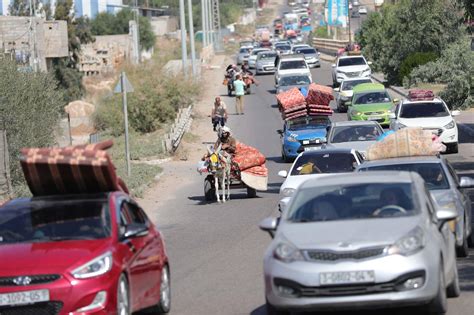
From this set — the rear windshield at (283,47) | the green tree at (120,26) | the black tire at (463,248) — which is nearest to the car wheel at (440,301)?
the black tire at (463,248)

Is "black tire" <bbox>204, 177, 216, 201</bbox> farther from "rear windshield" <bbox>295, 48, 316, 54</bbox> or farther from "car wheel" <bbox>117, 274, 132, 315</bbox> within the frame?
"rear windshield" <bbox>295, 48, 316, 54</bbox>

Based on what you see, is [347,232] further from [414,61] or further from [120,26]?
[120,26]

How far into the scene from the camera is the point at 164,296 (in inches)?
495

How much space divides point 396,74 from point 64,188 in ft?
174

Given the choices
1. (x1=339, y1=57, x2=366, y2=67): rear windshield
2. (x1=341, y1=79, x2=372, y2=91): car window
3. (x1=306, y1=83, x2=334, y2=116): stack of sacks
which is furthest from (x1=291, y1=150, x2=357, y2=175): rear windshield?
(x1=339, y1=57, x2=366, y2=67): rear windshield

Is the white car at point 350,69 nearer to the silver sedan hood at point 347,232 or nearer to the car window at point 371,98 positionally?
the car window at point 371,98

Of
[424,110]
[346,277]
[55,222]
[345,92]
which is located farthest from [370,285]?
[345,92]

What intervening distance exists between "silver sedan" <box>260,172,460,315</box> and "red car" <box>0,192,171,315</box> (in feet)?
4.50

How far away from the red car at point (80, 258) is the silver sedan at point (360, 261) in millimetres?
1371

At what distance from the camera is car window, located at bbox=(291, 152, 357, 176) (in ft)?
74.7

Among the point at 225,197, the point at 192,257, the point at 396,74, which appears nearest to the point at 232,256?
the point at 192,257

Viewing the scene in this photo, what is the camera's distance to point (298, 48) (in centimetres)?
8200

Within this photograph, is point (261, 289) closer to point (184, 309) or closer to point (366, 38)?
point (184, 309)

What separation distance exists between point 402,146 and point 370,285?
910cm
